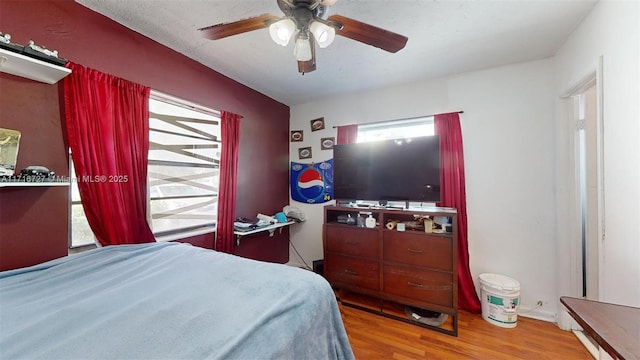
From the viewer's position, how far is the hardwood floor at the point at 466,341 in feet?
5.80

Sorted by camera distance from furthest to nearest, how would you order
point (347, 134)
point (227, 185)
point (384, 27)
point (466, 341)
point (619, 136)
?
point (347, 134)
point (227, 185)
point (466, 341)
point (384, 27)
point (619, 136)

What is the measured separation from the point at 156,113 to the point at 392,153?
7.10 feet

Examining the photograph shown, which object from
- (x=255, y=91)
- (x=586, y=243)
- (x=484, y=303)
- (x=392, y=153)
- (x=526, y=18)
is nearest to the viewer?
(x=526, y=18)

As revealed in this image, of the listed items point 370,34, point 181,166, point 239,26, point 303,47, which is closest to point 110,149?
point 181,166

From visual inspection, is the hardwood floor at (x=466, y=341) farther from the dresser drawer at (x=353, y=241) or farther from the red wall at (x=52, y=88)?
the red wall at (x=52, y=88)

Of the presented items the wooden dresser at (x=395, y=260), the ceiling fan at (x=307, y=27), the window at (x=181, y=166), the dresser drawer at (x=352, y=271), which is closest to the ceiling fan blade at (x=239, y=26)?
the ceiling fan at (x=307, y=27)

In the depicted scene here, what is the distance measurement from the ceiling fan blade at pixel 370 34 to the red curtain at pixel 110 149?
61.5 inches

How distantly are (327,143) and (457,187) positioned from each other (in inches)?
63.2

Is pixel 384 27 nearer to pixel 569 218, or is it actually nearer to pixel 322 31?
pixel 322 31

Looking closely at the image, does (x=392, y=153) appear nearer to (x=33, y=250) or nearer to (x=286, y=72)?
(x=286, y=72)

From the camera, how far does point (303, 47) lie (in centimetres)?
134

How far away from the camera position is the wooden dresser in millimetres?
2070

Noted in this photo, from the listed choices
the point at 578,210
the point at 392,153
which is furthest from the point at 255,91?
the point at 578,210

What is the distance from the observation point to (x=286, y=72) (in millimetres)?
2479
